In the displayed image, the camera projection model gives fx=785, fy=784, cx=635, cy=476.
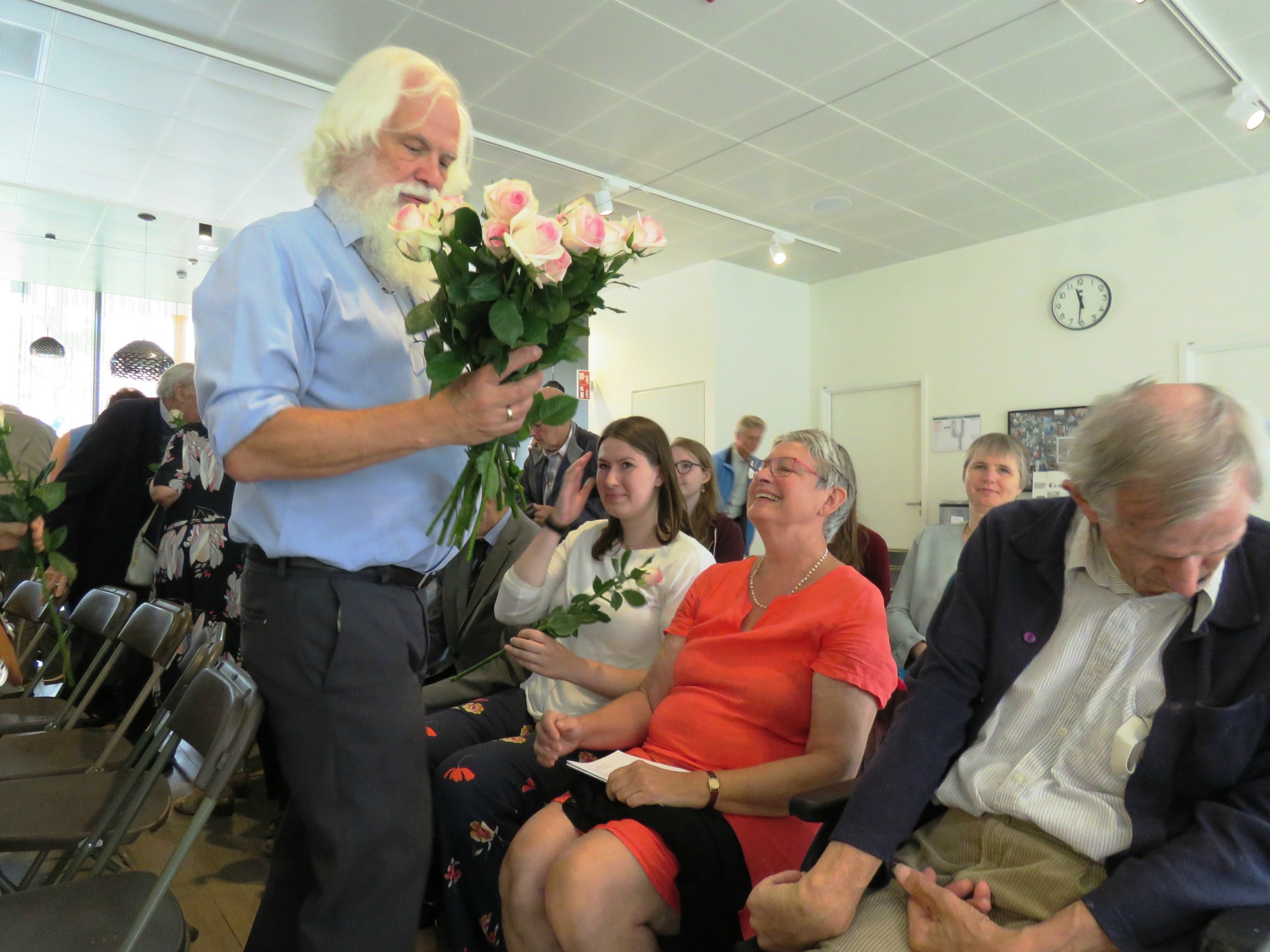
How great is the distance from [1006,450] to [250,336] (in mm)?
2759

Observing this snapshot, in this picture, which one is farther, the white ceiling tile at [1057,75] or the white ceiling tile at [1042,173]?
the white ceiling tile at [1042,173]

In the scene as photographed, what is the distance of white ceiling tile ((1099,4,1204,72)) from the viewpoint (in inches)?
145

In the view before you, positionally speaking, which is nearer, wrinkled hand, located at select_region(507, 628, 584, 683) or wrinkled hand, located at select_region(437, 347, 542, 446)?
wrinkled hand, located at select_region(437, 347, 542, 446)

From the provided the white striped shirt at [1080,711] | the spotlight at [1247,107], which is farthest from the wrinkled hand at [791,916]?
the spotlight at [1247,107]

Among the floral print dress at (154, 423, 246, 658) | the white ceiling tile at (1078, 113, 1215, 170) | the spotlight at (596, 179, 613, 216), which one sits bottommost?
the floral print dress at (154, 423, 246, 658)

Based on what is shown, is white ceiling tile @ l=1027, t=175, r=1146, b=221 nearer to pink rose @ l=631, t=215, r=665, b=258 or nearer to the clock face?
the clock face

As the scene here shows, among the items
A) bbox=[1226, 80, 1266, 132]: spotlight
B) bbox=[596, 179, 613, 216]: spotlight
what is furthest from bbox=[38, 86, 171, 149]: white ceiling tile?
bbox=[1226, 80, 1266, 132]: spotlight

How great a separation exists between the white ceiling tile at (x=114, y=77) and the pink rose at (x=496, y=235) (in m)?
4.29

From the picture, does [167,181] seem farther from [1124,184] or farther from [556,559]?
[1124,184]

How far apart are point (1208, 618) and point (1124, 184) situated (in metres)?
5.64

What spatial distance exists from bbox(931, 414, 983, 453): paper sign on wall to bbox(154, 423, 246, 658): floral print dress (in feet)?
18.9

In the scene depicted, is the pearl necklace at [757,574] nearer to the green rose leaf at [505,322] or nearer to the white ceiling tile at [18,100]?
the green rose leaf at [505,322]

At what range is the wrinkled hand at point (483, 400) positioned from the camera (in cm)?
106

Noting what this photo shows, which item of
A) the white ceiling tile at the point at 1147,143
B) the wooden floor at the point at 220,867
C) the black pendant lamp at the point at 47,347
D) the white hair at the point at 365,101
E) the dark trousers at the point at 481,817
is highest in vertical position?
the white ceiling tile at the point at 1147,143
